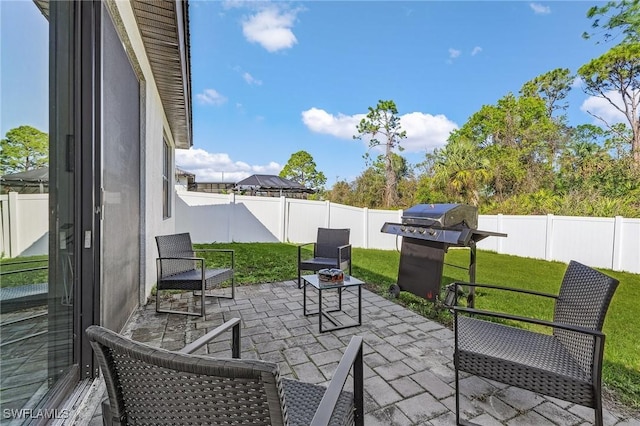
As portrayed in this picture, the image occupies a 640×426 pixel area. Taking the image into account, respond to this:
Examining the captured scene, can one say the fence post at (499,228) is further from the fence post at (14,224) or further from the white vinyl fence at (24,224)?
the fence post at (14,224)

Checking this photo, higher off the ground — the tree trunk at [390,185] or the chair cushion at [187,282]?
the tree trunk at [390,185]

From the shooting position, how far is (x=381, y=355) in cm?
260

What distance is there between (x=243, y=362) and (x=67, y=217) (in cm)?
173

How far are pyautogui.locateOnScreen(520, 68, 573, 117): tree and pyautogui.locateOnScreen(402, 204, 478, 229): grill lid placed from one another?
18234mm

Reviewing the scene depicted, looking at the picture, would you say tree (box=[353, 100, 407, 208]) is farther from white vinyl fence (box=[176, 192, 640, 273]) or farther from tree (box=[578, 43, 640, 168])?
tree (box=[578, 43, 640, 168])

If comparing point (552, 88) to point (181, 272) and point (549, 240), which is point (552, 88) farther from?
point (181, 272)

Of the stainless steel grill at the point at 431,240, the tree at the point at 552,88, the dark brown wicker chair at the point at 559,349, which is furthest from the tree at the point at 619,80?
the dark brown wicker chair at the point at 559,349

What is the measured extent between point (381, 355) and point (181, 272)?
2604 mm

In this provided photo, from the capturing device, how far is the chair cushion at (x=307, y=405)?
1195 mm

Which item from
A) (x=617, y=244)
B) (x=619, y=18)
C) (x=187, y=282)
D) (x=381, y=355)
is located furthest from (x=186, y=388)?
(x=619, y=18)

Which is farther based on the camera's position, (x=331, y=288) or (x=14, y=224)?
(x=331, y=288)

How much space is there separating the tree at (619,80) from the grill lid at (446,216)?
13.3m

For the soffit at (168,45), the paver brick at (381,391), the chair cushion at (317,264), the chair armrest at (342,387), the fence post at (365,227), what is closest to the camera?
the chair armrest at (342,387)

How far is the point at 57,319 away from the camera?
67.1 inches
